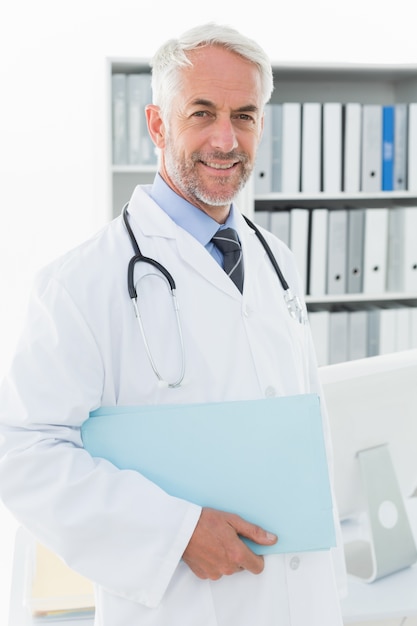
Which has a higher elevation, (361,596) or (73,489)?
(73,489)

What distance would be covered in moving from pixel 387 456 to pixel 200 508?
63cm

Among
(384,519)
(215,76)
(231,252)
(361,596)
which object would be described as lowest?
(361,596)

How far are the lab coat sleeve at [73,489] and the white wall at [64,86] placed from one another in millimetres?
2008

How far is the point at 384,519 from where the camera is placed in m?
1.64

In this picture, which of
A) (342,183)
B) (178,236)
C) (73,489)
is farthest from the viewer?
(342,183)

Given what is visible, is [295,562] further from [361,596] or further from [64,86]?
[64,86]

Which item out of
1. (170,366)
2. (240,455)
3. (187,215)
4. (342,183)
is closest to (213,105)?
(187,215)

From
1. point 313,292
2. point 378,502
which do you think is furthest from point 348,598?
point 313,292

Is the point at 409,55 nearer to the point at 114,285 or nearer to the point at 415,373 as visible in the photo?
the point at 415,373

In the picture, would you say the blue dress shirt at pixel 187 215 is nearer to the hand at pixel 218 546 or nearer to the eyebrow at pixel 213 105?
the eyebrow at pixel 213 105

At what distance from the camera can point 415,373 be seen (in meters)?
1.63

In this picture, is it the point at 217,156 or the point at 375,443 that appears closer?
the point at 217,156

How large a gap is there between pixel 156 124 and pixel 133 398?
48 centimetres

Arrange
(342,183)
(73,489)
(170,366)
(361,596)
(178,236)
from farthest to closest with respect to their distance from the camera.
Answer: (342,183) < (361,596) < (178,236) < (170,366) < (73,489)
